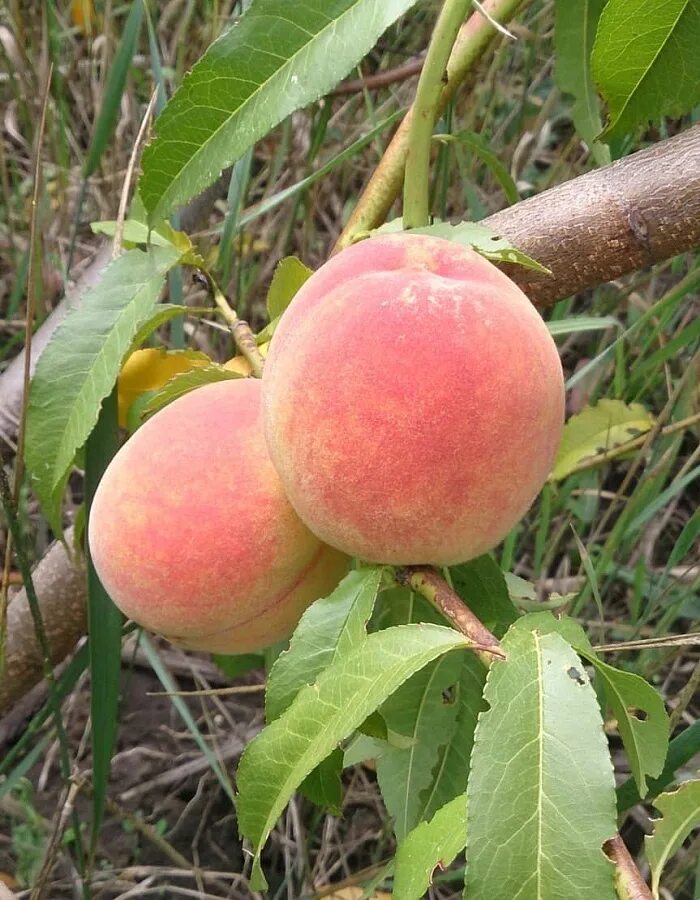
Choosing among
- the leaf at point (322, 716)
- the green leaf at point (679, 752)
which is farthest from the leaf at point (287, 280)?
the green leaf at point (679, 752)

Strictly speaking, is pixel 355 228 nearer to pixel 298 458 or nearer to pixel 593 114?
pixel 593 114

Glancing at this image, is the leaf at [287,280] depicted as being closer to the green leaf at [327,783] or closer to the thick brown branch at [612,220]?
the thick brown branch at [612,220]

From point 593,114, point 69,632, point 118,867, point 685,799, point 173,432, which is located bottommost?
point 118,867

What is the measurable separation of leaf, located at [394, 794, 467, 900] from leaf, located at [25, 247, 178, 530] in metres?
0.42

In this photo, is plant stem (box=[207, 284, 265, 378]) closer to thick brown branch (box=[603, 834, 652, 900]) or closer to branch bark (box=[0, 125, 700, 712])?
branch bark (box=[0, 125, 700, 712])

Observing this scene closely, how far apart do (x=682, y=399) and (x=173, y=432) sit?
983 millimetres

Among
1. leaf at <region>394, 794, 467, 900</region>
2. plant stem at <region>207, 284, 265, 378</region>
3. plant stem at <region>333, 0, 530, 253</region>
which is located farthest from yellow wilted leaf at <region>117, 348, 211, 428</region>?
leaf at <region>394, 794, 467, 900</region>

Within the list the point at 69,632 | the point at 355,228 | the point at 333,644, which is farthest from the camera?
the point at 69,632

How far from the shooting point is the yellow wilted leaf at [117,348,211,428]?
949 mm

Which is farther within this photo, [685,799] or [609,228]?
[609,228]

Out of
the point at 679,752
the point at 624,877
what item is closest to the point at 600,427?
the point at 679,752

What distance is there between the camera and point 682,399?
147cm

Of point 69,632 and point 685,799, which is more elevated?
point 685,799

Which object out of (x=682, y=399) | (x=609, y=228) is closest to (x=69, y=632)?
(x=609, y=228)
